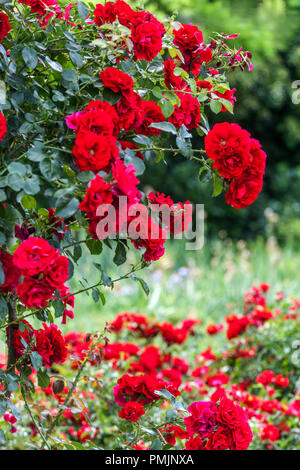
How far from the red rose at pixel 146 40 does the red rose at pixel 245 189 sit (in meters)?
0.34

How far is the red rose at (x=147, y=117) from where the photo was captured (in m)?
1.36

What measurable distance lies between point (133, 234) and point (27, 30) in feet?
1.83

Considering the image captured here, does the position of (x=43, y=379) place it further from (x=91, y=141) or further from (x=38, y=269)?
(x=91, y=141)

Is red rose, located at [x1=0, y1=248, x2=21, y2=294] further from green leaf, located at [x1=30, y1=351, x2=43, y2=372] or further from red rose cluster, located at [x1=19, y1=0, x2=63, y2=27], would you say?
red rose cluster, located at [x1=19, y1=0, x2=63, y2=27]

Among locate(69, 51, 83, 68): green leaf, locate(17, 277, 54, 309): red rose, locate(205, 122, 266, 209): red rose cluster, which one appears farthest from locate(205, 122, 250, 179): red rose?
locate(17, 277, 54, 309): red rose

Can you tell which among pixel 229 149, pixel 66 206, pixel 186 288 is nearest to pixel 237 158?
pixel 229 149

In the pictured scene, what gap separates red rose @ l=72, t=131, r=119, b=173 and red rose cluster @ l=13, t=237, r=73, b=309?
181 millimetres

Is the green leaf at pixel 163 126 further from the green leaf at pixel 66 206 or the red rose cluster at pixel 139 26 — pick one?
the green leaf at pixel 66 206

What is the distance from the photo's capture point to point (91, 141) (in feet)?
3.85

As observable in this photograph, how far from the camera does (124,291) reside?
490 cm

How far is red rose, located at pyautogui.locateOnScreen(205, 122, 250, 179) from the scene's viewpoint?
1283 mm

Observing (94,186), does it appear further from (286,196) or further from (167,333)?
(286,196)

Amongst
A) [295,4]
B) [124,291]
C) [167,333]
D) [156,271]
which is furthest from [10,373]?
[295,4]

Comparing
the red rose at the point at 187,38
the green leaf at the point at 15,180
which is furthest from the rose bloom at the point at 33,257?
the red rose at the point at 187,38
